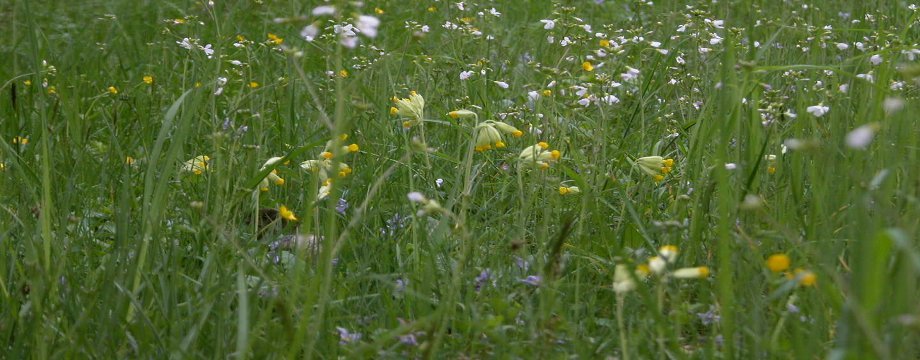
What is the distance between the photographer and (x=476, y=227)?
243cm

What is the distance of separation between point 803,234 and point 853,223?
15.2 inches

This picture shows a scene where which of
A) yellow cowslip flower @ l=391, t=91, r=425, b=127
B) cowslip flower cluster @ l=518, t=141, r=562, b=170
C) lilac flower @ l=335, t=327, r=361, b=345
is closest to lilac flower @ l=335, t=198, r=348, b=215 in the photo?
yellow cowslip flower @ l=391, t=91, r=425, b=127

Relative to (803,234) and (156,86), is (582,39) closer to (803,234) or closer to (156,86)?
(803,234)

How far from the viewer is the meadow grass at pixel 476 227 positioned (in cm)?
157

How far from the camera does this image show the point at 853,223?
1782 mm

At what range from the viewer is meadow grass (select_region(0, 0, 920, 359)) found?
5.16ft

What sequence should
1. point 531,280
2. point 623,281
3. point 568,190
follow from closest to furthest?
point 623,281 → point 531,280 → point 568,190

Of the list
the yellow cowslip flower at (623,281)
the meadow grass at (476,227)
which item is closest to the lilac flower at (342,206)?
the meadow grass at (476,227)

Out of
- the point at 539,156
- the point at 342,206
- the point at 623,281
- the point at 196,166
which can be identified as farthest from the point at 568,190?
the point at 623,281

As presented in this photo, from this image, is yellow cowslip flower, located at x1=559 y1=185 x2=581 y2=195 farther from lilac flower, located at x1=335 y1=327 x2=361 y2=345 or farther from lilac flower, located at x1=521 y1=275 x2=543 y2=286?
lilac flower, located at x1=335 y1=327 x2=361 y2=345

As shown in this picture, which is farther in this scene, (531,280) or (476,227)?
(476,227)

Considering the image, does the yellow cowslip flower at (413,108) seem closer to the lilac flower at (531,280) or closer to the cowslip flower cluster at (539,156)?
the cowslip flower cluster at (539,156)

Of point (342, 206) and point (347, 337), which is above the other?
point (347, 337)

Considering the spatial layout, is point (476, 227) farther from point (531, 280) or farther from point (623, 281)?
point (623, 281)
